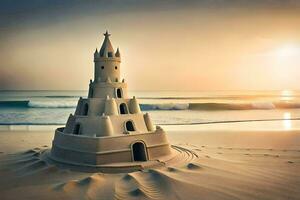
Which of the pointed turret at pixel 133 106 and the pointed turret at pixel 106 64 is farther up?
the pointed turret at pixel 106 64

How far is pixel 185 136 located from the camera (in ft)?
75.0

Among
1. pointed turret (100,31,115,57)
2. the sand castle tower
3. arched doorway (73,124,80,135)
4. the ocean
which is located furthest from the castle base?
the ocean

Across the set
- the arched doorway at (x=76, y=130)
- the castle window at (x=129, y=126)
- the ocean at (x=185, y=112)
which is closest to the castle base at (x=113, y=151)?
the arched doorway at (x=76, y=130)

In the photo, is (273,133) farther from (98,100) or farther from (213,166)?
(98,100)

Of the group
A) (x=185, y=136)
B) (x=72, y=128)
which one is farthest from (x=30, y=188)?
(x=185, y=136)

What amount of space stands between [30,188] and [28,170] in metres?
2.57

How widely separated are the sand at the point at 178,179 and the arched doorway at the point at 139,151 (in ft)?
3.60

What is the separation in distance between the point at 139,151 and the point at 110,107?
273 cm

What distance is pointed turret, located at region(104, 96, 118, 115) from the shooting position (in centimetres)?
1358

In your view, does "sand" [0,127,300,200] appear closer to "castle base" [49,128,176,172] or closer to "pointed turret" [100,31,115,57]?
"castle base" [49,128,176,172]

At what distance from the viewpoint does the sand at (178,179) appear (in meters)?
9.60

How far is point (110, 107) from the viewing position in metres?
13.7

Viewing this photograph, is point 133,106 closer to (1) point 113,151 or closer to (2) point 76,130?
(1) point 113,151

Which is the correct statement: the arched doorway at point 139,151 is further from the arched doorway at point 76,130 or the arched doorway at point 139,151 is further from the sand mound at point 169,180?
the arched doorway at point 76,130
